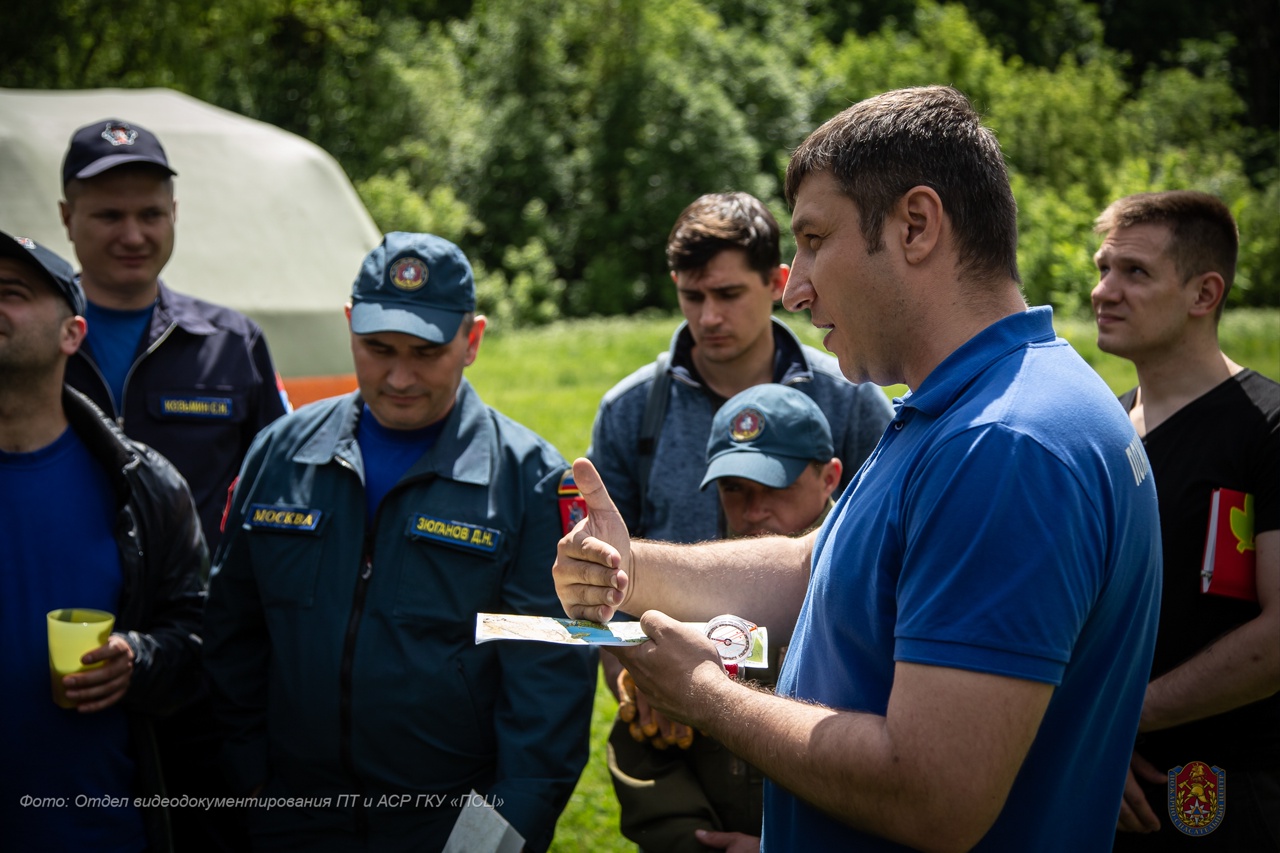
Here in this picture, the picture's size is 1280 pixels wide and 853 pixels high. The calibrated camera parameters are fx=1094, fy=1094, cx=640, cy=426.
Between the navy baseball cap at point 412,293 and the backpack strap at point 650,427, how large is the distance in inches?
30.5

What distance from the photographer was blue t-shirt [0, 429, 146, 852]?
122 inches

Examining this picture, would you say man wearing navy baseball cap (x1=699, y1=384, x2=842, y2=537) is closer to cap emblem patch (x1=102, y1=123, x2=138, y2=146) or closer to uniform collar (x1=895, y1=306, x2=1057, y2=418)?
uniform collar (x1=895, y1=306, x2=1057, y2=418)

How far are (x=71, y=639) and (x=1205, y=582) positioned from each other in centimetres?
318

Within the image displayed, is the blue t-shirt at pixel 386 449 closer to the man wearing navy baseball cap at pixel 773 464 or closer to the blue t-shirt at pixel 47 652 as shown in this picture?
the blue t-shirt at pixel 47 652

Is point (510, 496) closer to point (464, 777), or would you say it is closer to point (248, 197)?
point (464, 777)

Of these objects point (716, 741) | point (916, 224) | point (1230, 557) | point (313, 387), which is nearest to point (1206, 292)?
point (1230, 557)

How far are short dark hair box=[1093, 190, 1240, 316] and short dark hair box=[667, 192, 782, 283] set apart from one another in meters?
1.25

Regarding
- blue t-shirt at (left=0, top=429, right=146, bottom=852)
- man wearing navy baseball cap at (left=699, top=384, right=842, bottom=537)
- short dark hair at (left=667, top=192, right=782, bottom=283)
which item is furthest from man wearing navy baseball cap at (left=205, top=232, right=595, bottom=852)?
short dark hair at (left=667, top=192, right=782, bottom=283)

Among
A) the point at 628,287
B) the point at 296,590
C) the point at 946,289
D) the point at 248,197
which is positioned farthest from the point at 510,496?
the point at 628,287

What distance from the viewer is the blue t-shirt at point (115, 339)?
164 inches

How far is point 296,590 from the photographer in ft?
10.5

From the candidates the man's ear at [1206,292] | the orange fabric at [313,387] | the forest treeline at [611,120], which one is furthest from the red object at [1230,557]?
the forest treeline at [611,120]

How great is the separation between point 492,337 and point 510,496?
17.8m

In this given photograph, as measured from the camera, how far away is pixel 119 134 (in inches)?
173
